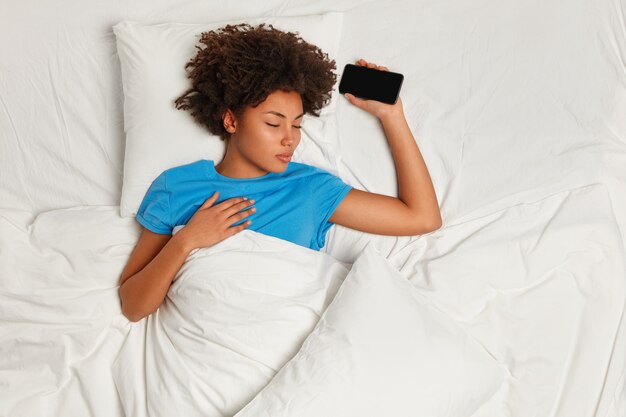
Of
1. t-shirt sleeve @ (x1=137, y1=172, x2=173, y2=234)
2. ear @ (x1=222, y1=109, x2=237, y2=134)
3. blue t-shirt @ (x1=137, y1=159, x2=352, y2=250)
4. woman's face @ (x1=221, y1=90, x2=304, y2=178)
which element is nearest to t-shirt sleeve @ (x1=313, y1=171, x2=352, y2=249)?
blue t-shirt @ (x1=137, y1=159, x2=352, y2=250)

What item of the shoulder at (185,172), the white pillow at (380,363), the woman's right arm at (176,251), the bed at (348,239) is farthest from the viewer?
the shoulder at (185,172)

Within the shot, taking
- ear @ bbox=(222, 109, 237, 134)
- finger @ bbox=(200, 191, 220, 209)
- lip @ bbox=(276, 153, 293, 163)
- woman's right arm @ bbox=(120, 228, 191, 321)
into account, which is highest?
ear @ bbox=(222, 109, 237, 134)

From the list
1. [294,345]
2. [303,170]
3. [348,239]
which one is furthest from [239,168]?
[294,345]

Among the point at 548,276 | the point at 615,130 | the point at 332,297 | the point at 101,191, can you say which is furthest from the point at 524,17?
the point at 101,191

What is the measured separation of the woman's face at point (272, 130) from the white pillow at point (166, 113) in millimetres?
122

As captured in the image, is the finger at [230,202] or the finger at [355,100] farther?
the finger at [355,100]

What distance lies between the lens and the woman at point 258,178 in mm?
1601

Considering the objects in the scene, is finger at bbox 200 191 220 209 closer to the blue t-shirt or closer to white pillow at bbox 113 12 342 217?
the blue t-shirt

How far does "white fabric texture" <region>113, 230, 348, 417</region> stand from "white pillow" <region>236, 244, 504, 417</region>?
0.21ft

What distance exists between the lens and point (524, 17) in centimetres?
180

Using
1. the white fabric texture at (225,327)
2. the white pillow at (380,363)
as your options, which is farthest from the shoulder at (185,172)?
the white pillow at (380,363)

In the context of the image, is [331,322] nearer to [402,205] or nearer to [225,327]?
[225,327]

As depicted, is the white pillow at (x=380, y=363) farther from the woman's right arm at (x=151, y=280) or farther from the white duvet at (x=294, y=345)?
the woman's right arm at (x=151, y=280)

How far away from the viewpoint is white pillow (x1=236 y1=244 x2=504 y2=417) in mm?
1330
